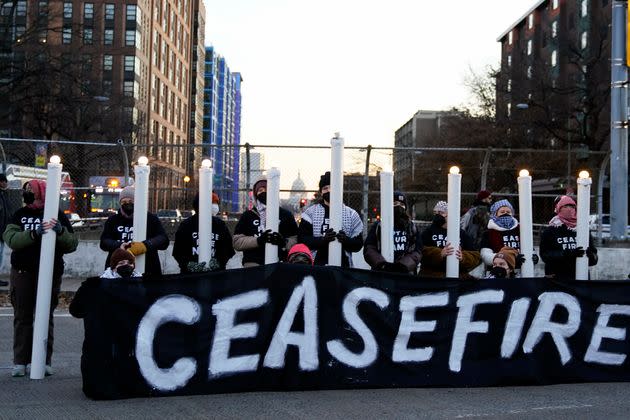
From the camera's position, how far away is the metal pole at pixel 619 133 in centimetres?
1555

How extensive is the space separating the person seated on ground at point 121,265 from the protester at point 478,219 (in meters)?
4.24

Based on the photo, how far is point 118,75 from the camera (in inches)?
2872

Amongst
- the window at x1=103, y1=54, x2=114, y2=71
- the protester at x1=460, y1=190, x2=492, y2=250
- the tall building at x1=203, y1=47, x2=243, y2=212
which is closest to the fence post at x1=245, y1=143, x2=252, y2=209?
the protester at x1=460, y1=190, x2=492, y2=250

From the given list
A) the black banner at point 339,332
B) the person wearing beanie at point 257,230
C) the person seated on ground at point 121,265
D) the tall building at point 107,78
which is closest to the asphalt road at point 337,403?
the black banner at point 339,332

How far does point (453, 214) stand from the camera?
23.5ft

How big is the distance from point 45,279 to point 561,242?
524 centimetres

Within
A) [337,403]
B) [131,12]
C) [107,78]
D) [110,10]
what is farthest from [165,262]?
[110,10]

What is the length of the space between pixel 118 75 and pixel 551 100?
143 feet

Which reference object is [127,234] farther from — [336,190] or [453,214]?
[453,214]

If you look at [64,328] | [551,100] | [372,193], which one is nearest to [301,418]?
[64,328]

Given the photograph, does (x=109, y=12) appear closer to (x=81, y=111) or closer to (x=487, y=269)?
(x=81, y=111)

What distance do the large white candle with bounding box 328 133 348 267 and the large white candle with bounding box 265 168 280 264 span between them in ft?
1.60

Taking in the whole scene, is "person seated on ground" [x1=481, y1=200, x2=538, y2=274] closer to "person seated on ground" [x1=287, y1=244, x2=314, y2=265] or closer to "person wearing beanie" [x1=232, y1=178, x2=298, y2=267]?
"person wearing beanie" [x1=232, y1=178, x2=298, y2=267]

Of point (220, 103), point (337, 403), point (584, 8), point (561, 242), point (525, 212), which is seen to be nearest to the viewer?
point (337, 403)
